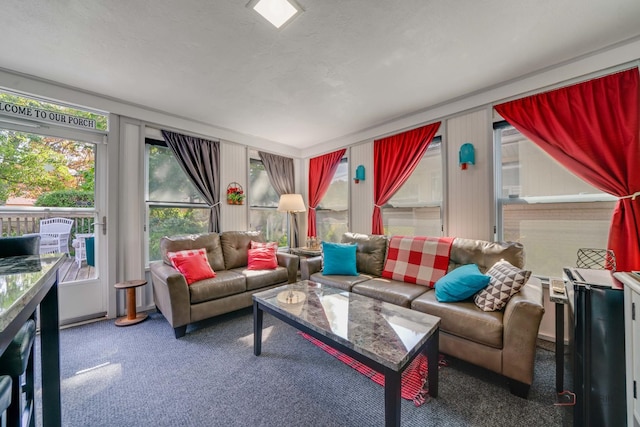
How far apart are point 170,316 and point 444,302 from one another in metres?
2.53

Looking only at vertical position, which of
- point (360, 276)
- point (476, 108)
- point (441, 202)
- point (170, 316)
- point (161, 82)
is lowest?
point (170, 316)

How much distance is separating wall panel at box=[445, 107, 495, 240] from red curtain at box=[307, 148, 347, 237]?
1.72 metres

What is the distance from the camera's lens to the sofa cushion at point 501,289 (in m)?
1.78

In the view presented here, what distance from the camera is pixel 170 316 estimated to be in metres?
2.37

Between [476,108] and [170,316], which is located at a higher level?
[476,108]

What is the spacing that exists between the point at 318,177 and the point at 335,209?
0.68 meters

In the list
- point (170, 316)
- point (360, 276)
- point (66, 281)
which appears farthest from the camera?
point (360, 276)

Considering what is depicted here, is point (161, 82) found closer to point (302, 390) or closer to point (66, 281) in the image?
point (66, 281)

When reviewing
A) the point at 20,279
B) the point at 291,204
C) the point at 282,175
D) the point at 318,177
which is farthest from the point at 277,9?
the point at 282,175

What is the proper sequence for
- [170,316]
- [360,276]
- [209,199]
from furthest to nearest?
[209,199], [360,276], [170,316]

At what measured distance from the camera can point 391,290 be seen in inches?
94.0

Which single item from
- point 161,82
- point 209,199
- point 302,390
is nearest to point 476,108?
point 302,390

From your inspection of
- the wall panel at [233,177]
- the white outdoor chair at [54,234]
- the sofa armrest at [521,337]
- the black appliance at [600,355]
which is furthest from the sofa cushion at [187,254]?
the black appliance at [600,355]

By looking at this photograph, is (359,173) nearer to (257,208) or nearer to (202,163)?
(257,208)
